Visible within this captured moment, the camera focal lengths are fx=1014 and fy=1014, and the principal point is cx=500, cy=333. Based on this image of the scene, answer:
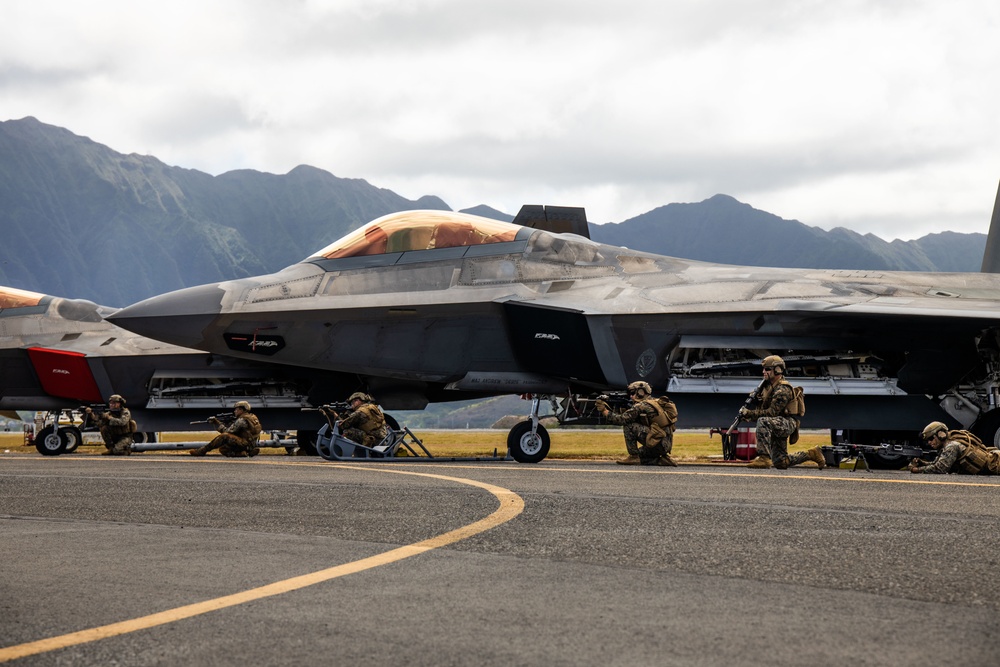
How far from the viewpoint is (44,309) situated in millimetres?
21203

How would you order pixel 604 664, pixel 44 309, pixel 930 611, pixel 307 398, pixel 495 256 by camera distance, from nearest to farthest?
pixel 604 664, pixel 930 611, pixel 495 256, pixel 307 398, pixel 44 309

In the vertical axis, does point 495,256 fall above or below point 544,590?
above

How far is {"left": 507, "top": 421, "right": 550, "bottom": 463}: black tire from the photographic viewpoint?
45.8 feet

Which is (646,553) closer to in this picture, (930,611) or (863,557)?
(863,557)

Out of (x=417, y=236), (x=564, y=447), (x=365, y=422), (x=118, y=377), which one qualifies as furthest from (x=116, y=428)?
(x=564, y=447)

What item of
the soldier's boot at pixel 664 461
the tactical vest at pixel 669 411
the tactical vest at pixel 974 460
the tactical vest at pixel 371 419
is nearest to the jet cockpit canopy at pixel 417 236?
the tactical vest at pixel 371 419

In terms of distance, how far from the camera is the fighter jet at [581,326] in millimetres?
Result: 14078

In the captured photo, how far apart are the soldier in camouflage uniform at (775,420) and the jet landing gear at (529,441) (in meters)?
2.78

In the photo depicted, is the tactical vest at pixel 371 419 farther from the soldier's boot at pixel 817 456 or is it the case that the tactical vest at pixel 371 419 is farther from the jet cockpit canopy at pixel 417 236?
the soldier's boot at pixel 817 456

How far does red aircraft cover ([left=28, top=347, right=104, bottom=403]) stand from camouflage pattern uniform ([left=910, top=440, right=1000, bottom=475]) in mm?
15144

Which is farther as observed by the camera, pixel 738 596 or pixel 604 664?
pixel 738 596

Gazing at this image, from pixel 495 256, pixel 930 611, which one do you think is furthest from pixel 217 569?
pixel 495 256

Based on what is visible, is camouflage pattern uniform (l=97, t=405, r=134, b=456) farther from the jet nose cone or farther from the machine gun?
the machine gun

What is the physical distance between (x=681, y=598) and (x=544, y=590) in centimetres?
56
